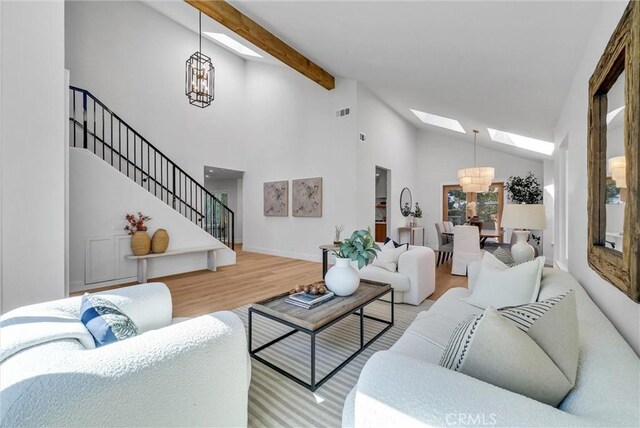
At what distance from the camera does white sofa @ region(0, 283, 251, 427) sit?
0.71 metres

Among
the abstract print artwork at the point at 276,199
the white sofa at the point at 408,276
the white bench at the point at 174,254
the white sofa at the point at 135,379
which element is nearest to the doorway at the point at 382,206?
the abstract print artwork at the point at 276,199

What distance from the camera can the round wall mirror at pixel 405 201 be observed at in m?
7.30

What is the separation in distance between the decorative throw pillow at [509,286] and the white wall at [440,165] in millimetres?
5686

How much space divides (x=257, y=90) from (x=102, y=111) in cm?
343

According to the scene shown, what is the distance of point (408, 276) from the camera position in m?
3.17

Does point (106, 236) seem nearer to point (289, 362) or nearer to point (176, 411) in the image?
point (289, 362)

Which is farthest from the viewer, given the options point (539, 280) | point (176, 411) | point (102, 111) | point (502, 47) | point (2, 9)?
point (102, 111)

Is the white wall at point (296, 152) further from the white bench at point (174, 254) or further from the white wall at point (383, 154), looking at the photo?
the white bench at point (174, 254)

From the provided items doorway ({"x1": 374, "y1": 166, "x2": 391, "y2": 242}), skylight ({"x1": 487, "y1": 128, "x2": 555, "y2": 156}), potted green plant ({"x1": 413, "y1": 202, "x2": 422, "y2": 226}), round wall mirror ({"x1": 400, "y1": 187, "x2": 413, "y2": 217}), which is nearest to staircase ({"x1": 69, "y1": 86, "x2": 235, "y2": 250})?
doorway ({"x1": 374, "y1": 166, "x2": 391, "y2": 242})

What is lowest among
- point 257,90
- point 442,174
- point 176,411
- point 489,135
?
point 176,411

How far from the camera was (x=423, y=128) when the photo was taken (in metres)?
7.76

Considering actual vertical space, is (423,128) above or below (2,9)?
above

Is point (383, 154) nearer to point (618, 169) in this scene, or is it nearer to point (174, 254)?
point (174, 254)

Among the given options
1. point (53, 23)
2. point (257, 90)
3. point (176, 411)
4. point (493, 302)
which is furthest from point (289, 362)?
point (257, 90)
